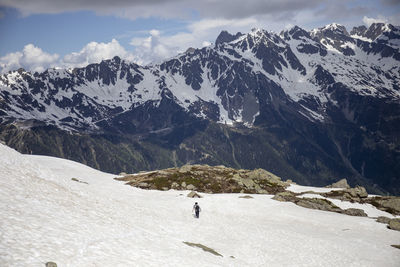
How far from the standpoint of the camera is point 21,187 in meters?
30.5

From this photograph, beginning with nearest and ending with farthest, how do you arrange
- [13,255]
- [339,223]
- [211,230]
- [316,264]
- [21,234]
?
[13,255] < [21,234] < [316,264] < [211,230] < [339,223]

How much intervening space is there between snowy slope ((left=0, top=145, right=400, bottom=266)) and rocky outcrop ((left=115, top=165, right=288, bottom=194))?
30.8 metres

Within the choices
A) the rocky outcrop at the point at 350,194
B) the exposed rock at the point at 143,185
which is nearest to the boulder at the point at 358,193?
the rocky outcrop at the point at 350,194

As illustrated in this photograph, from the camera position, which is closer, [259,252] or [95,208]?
[95,208]

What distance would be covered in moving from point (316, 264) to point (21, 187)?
A: 3283 centimetres

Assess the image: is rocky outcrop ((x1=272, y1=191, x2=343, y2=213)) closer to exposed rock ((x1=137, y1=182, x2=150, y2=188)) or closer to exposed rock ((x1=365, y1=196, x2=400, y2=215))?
exposed rock ((x1=365, y1=196, x2=400, y2=215))

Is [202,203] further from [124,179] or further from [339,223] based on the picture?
[124,179]

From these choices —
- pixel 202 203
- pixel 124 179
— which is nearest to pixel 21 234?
pixel 202 203

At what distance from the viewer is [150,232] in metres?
33.7

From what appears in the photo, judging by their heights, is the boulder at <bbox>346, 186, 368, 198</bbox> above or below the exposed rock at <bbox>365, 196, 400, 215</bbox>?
above

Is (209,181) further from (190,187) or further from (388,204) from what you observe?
(388,204)

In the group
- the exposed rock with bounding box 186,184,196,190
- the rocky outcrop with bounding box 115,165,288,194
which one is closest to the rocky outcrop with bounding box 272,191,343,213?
the rocky outcrop with bounding box 115,165,288,194

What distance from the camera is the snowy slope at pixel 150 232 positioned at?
71.5 ft

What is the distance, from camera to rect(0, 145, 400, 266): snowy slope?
21.8 meters
